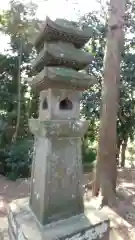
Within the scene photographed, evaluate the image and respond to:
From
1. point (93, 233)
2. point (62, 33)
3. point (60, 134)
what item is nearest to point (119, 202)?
point (93, 233)

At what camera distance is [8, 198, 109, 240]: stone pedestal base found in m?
2.73

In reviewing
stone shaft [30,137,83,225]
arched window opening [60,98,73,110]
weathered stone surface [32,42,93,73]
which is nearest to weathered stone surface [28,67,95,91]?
weathered stone surface [32,42,93,73]

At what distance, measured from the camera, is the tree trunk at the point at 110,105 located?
5.27 m

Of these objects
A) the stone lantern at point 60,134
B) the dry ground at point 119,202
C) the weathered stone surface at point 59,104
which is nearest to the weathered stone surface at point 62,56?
the stone lantern at point 60,134

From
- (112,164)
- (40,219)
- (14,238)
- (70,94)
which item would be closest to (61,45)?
(70,94)

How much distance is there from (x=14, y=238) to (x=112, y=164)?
9.86ft

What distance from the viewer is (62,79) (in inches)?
108

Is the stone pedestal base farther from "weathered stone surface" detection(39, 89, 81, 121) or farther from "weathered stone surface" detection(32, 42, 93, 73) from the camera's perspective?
"weathered stone surface" detection(32, 42, 93, 73)

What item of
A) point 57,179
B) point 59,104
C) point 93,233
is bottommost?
point 93,233

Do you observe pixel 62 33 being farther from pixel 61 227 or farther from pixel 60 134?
pixel 61 227

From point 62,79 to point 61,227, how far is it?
1.88 m

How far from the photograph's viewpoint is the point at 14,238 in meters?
3.11

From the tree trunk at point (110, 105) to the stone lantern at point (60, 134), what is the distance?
93.4 inches

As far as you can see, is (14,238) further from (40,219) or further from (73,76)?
(73,76)
